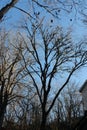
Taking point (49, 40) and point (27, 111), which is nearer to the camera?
point (49, 40)

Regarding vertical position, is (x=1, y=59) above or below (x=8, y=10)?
above

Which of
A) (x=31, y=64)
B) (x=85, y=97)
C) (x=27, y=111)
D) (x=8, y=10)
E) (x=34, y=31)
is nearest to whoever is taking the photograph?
(x=8, y=10)

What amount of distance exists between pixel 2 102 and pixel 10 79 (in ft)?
9.98

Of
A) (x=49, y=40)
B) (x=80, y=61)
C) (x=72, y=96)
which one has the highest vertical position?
(x=72, y=96)

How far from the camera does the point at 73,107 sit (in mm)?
60719

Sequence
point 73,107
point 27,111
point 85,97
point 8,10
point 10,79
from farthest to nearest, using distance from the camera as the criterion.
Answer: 1. point 73,107
2. point 27,111
3. point 85,97
4. point 10,79
5. point 8,10

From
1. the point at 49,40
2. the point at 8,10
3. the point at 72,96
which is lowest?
the point at 8,10

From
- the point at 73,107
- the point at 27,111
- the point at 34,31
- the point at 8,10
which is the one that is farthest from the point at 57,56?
the point at 73,107

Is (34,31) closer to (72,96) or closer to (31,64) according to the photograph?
(31,64)

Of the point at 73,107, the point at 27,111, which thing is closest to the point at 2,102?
the point at 27,111

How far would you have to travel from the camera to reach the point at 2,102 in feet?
108

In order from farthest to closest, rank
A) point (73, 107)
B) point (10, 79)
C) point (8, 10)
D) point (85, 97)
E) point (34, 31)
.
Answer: point (73, 107) → point (85, 97) → point (10, 79) → point (34, 31) → point (8, 10)

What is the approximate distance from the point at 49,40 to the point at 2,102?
9311mm

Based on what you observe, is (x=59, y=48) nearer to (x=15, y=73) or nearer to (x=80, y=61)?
(x=80, y=61)
